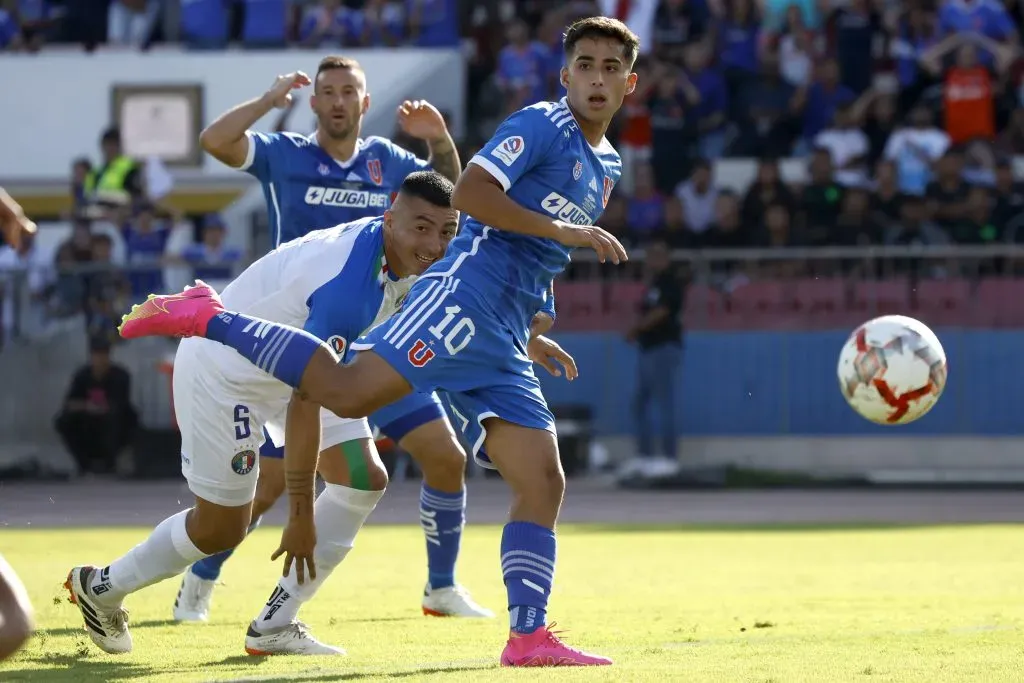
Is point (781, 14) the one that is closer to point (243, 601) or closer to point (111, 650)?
point (243, 601)

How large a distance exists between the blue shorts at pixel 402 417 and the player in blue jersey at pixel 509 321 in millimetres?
1600

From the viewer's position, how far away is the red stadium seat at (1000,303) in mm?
18219

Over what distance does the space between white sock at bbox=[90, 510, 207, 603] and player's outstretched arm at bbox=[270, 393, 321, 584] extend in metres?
0.82

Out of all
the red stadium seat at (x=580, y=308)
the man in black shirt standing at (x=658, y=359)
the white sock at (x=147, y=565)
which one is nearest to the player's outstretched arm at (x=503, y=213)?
the white sock at (x=147, y=565)

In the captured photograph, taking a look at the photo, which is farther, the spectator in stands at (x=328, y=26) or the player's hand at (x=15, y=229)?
the spectator in stands at (x=328, y=26)

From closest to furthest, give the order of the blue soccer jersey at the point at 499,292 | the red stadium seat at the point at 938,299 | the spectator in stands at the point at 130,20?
the blue soccer jersey at the point at 499,292 < the red stadium seat at the point at 938,299 < the spectator in stands at the point at 130,20

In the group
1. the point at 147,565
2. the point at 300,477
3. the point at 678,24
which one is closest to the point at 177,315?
the point at 300,477

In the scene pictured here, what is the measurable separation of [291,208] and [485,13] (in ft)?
48.5

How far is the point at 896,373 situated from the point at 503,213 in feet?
12.4

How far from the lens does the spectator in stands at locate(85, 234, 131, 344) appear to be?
19.0m

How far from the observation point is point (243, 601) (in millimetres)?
9211

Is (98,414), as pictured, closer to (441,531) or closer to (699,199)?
(699,199)

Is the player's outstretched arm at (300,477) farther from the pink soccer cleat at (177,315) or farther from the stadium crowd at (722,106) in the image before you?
the stadium crowd at (722,106)

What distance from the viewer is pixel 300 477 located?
6484mm
